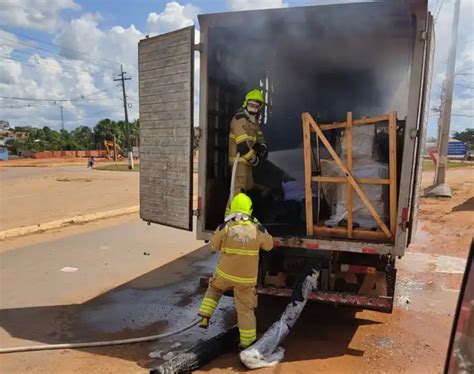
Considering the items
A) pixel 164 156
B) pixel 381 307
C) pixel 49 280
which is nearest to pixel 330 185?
pixel 381 307

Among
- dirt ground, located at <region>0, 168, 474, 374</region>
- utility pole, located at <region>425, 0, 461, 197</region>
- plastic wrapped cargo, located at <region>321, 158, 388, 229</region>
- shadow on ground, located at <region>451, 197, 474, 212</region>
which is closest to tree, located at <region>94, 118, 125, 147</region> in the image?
utility pole, located at <region>425, 0, 461, 197</region>

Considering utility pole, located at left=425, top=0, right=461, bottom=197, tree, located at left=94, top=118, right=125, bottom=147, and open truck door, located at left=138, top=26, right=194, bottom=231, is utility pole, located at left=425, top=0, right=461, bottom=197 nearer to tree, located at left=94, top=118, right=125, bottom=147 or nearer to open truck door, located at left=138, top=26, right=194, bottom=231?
open truck door, located at left=138, top=26, right=194, bottom=231

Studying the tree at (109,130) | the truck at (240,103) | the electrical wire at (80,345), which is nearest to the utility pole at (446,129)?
the truck at (240,103)

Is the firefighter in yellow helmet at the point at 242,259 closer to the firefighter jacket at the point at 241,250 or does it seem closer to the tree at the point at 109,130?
the firefighter jacket at the point at 241,250

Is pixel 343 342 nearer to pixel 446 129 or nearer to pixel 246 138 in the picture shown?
pixel 246 138

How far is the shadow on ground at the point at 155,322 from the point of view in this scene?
4.04 m

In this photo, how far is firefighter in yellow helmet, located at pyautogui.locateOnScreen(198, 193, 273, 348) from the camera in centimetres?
394

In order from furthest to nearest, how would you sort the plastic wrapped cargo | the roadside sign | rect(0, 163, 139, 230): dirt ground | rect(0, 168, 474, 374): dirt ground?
the roadside sign, rect(0, 163, 139, 230): dirt ground, the plastic wrapped cargo, rect(0, 168, 474, 374): dirt ground

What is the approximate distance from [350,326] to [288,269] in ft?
2.81

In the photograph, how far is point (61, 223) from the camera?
33.1ft

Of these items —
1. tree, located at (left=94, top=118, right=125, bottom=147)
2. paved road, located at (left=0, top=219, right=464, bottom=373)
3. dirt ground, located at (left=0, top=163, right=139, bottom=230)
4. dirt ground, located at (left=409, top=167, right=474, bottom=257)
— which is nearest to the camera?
paved road, located at (left=0, top=219, right=464, bottom=373)

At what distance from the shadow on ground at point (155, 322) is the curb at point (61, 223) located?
4109mm

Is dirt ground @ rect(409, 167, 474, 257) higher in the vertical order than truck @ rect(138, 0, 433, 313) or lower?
lower

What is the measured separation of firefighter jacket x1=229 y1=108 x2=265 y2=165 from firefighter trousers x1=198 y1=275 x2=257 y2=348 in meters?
1.52
